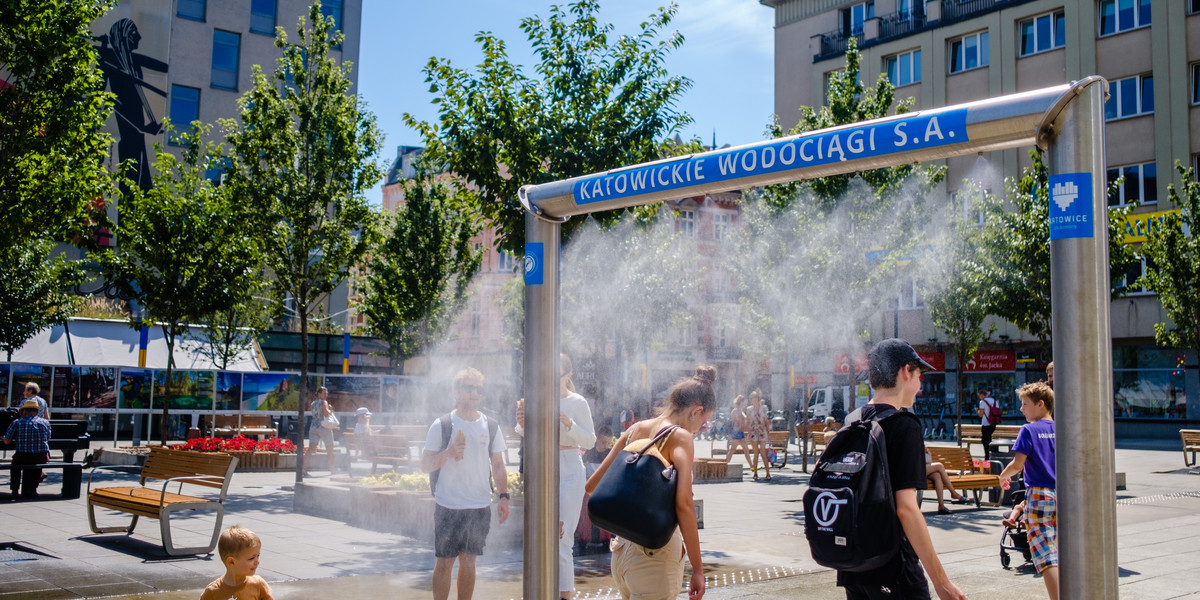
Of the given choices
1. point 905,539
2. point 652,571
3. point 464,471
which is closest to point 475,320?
point 464,471

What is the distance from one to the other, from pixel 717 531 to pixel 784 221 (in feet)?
32.8

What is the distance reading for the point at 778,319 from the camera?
75.8 ft

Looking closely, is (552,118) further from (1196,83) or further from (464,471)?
(1196,83)

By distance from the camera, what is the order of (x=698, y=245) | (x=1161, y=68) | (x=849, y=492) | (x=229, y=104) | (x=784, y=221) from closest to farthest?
(x=849, y=492) < (x=784, y=221) < (x=1161, y=68) < (x=229, y=104) < (x=698, y=245)

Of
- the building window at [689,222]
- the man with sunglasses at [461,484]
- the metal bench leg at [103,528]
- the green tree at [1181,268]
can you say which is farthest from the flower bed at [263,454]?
the building window at [689,222]

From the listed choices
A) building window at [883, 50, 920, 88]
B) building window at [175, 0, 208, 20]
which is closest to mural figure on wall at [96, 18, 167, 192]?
building window at [175, 0, 208, 20]

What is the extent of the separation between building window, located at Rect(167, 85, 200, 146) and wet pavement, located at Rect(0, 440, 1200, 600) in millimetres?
32694

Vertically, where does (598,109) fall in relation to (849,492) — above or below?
above

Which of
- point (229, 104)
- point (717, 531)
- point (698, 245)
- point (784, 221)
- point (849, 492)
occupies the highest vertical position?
point (229, 104)

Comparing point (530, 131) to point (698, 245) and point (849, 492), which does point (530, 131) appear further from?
point (698, 245)

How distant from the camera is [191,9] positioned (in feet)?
137

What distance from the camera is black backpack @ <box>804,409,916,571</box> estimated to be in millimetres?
3227

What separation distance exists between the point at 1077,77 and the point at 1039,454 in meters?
31.1

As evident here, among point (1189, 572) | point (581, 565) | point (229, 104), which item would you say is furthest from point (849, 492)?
point (229, 104)
